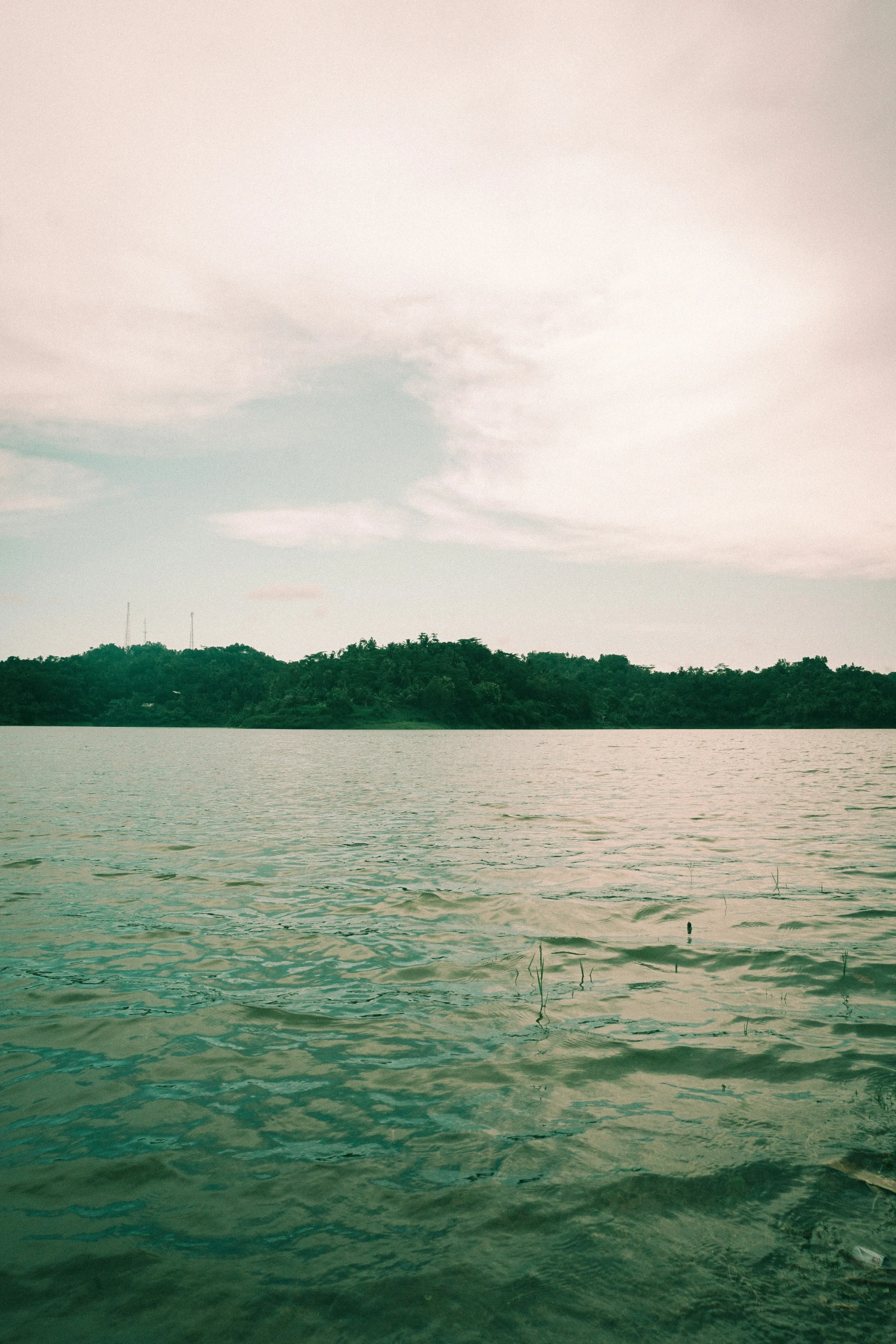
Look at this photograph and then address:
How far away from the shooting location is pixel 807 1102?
7.47 m

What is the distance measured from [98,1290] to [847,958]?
428 inches

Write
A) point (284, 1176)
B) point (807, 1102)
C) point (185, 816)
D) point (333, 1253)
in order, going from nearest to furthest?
point (333, 1253), point (284, 1176), point (807, 1102), point (185, 816)

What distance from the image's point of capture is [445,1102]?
24.6ft

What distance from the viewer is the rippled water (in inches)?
195

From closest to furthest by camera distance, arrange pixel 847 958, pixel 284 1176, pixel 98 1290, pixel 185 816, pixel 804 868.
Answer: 1. pixel 98 1290
2. pixel 284 1176
3. pixel 847 958
4. pixel 804 868
5. pixel 185 816

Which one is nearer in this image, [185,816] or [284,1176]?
[284,1176]

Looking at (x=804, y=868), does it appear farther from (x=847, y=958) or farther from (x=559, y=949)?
(x=559, y=949)

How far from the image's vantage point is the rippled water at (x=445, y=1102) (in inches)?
195

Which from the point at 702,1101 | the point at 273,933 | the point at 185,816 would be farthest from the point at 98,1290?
the point at 185,816

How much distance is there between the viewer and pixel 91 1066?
27.2 ft

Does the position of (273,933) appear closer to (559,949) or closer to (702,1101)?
(559,949)

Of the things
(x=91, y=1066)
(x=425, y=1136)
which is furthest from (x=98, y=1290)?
(x=91, y=1066)

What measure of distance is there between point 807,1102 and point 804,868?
13.2 meters

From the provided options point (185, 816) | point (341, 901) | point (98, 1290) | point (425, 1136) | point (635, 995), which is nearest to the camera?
point (98, 1290)
